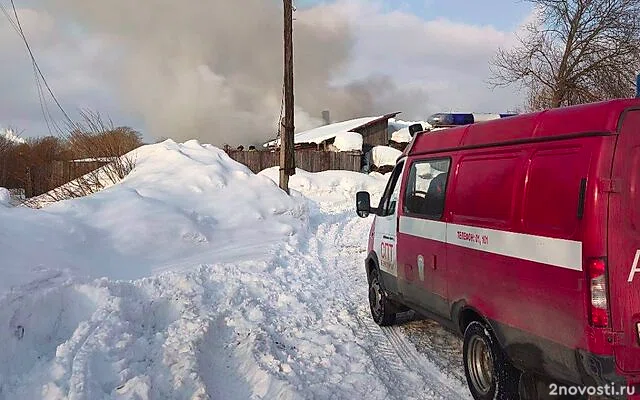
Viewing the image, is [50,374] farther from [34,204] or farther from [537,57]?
[537,57]

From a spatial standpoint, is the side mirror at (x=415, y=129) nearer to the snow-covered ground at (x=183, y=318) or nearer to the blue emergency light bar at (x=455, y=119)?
the blue emergency light bar at (x=455, y=119)

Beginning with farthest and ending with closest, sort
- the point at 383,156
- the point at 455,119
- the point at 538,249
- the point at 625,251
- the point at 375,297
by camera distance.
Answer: the point at 383,156, the point at 375,297, the point at 455,119, the point at 538,249, the point at 625,251

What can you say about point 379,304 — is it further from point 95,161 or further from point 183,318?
point 95,161

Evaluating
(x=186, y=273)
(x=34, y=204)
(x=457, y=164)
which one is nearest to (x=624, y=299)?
A: (x=457, y=164)

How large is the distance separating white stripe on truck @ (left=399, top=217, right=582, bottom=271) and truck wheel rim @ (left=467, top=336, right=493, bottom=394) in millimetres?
779

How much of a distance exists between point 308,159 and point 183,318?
27.1 meters

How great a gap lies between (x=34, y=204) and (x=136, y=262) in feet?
25.7

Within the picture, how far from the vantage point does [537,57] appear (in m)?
25.6

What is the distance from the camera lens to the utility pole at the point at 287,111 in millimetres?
14742

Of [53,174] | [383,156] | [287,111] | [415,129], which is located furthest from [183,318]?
[383,156]

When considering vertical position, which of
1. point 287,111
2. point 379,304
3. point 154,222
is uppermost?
point 287,111

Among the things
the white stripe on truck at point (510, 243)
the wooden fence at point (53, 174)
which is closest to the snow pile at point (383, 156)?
the wooden fence at point (53, 174)

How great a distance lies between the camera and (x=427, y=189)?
550 cm

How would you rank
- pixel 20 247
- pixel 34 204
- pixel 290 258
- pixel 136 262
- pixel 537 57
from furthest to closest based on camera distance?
pixel 537 57, pixel 34 204, pixel 290 258, pixel 136 262, pixel 20 247
